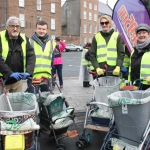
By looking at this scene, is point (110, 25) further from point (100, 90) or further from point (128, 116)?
point (128, 116)

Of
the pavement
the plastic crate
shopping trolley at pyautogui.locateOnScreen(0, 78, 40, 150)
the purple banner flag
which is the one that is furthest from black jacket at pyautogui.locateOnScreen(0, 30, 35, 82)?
the pavement

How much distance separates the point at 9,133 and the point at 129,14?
364 centimetres

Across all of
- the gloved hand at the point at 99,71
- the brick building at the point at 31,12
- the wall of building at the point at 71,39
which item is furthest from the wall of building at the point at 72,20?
the gloved hand at the point at 99,71

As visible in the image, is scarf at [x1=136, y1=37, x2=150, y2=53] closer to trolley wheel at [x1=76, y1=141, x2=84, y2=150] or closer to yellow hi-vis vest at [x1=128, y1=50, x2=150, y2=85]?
yellow hi-vis vest at [x1=128, y1=50, x2=150, y2=85]

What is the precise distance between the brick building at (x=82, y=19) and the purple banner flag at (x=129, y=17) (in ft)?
160

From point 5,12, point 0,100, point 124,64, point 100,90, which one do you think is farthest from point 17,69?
point 5,12

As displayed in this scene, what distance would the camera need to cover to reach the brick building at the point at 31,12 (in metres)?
35.3

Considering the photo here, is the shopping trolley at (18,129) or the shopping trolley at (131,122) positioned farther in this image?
the shopping trolley at (131,122)

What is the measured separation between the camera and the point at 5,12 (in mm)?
35000

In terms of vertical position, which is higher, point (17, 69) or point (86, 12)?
point (86, 12)

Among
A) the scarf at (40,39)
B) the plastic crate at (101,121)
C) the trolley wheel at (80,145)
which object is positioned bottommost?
the trolley wheel at (80,145)

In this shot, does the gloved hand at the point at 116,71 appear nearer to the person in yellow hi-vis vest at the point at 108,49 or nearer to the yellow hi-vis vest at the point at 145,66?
→ the person in yellow hi-vis vest at the point at 108,49

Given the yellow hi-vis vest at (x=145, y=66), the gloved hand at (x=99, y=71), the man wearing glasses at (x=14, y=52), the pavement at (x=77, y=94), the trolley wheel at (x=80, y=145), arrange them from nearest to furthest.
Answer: the yellow hi-vis vest at (x=145, y=66), the man wearing glasses at (x=14, y=52), the trolley wheel at (x=80, y=145), the gloved hand at (x=99, y=71), the pavement at (x=77, y=94)

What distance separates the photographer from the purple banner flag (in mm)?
5062
